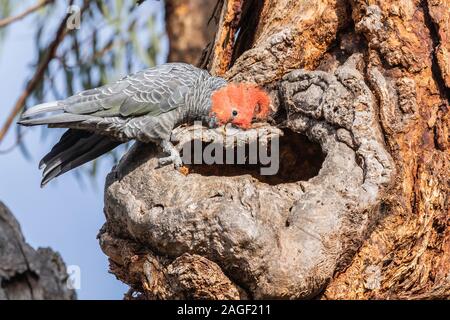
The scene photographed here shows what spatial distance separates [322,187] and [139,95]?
3.00 feet

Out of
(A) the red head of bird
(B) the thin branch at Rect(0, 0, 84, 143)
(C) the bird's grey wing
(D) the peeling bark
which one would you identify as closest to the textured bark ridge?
(C) the bird's grey wing

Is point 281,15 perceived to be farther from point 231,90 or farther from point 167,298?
point 167,298

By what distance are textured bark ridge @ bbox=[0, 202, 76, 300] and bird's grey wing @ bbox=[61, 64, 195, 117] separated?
96 centimetres

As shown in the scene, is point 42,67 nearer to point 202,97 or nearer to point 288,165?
point 202,97

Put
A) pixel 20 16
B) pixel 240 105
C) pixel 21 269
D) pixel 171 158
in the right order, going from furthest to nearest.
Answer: pixel 20 16 < pixel 240 105 < pixel 171 158 < pixel 21 269

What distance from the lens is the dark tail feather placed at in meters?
3.34

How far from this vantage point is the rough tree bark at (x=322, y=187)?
9.20ft

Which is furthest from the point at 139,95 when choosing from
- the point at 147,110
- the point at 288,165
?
the point at 288,165

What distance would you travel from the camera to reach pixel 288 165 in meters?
3.41

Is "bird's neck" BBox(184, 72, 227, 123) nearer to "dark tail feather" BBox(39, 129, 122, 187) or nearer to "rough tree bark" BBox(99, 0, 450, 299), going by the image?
"rough tree bark" BBox(99, 0, 450, 299)

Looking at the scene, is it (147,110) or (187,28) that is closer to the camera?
(147,110)

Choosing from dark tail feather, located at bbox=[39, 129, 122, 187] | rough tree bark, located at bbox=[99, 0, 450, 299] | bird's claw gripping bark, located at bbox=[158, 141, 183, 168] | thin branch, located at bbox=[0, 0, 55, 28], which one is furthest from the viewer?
thin branch, located at bbox=[0, 0, 55, 28]

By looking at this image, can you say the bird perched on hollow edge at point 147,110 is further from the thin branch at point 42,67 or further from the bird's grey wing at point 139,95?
the thin branch at point 42,67

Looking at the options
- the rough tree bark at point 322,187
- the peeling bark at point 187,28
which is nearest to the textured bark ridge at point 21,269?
the rough tree bark at point 322,187
